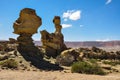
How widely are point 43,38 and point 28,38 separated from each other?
590 inches

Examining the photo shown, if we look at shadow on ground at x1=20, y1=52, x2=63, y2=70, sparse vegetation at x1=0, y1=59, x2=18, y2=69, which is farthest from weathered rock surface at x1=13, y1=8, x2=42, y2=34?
sparse vegetation at x1=0, y1=59, x2=18, y2=69

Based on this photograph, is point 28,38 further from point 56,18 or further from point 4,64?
point 56,18

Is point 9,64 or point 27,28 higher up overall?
point 27,28

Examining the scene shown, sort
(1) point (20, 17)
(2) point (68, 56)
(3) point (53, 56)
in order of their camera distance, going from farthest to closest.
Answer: (3) point (53, 56)
(2) point (68, 56)
(1) point (20, 17)

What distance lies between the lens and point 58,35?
39.1 m

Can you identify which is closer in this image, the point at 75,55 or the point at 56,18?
the point at 75,55

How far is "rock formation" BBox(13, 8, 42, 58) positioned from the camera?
22.9 metres

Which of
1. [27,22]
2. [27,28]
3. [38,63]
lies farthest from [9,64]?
[27,22]

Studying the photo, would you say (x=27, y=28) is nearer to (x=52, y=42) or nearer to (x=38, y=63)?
(x=38, y=63)

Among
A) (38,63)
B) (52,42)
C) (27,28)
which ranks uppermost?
(27,28)

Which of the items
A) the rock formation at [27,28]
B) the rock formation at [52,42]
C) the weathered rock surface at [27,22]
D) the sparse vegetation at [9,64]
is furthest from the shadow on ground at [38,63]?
the rock formation at [52,42]

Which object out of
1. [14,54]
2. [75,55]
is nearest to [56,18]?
[75,55]

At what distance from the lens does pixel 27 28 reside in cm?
2328

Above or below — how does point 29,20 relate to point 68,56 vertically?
above
